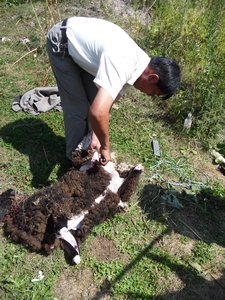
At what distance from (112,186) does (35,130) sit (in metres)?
1.34

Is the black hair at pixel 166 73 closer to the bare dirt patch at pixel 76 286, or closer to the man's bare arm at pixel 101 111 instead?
the man's bare arm at pixel 101 111

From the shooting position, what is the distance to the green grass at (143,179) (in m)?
2.99

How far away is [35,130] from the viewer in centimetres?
432

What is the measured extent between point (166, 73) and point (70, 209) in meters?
1.34

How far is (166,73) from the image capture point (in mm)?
3025

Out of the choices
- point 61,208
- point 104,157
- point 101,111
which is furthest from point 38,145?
point 101,111

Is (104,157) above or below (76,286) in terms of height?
above

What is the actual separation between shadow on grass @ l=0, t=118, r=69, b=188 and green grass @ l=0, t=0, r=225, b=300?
0.01m

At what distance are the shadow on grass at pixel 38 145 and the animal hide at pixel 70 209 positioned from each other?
19.0 inches

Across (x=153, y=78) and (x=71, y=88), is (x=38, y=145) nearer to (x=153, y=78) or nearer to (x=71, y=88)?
(x=71, y=88)

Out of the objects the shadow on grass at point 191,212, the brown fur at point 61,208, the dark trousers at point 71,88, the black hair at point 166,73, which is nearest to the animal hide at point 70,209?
the brown fur at point 61,208

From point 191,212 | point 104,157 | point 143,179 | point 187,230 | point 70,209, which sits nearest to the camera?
point 70,209

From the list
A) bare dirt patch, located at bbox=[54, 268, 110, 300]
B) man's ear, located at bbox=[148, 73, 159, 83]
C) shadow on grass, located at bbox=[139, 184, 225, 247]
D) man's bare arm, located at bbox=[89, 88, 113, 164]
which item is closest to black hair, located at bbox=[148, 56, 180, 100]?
man's ear, located at bbox=[148, 73, 159, 83]

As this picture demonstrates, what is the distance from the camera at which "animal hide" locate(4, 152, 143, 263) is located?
9.94 ft
